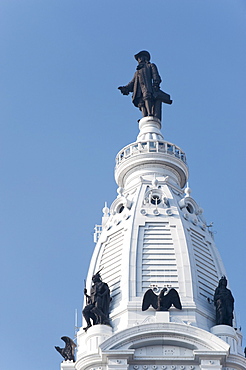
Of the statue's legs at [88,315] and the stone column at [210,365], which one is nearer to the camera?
the stone column at [210,365]

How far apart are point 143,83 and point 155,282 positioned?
23.2m

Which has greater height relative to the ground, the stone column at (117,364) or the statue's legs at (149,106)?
the statue's legs at (149,106)

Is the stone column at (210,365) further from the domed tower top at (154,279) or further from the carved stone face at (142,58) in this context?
the carved stone face at (142,58)

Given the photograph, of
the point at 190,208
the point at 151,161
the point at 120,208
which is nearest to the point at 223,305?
the point at 190,208

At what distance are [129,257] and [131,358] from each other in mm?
9022

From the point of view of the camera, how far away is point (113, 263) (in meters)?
101

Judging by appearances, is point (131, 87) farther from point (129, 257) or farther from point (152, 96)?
point (129, 257)

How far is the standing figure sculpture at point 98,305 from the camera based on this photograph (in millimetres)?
96625

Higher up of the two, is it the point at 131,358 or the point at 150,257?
the point at 150,257

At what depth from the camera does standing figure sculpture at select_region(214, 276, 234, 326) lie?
96.9 metres

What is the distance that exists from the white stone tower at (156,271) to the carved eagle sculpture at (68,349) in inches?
44.1

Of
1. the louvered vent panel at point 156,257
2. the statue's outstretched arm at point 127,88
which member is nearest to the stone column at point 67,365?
the louvered vent panel at point 156,257

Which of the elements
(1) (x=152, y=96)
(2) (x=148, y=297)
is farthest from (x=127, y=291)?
(1) (x=152, y=96)

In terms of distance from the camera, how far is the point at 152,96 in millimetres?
115312
